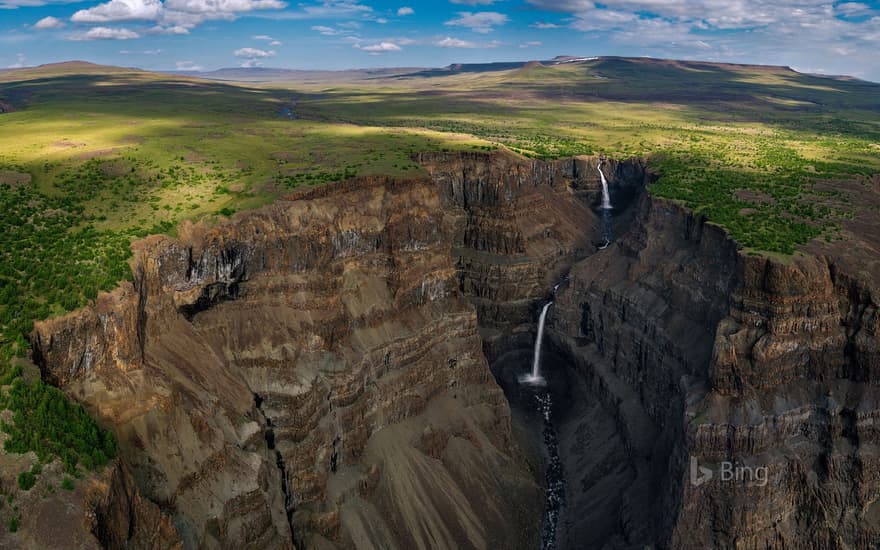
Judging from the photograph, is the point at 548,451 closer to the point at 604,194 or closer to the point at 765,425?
the point at 765,425

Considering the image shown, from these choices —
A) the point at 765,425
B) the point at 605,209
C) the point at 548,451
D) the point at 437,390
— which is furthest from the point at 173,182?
the point at 605,209

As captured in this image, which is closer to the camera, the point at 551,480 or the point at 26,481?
the point at 26,481

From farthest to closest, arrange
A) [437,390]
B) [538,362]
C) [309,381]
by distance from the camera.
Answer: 1. [538,362]
2. [437,390]
3. [309,381]

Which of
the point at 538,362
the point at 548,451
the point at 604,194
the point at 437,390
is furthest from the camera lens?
the point at 604,194

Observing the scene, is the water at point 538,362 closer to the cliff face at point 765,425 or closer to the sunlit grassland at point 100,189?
the cliff face at point 765,425

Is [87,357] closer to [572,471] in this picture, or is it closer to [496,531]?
[496,531]

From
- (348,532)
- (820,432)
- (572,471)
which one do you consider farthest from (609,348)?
(348,532)

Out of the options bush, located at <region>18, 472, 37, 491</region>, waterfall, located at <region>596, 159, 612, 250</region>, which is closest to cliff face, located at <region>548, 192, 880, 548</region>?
waterfall, located at <region>596, 159, 612, 250</region>
